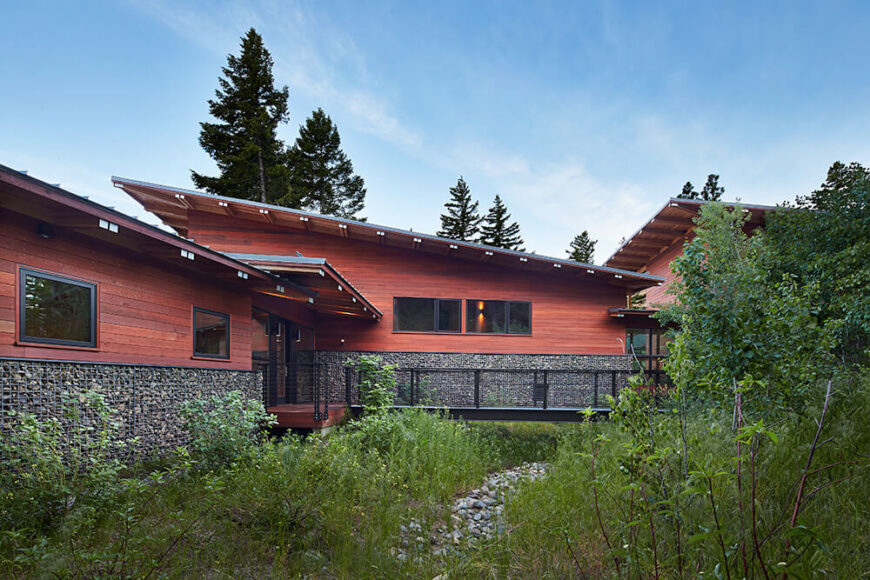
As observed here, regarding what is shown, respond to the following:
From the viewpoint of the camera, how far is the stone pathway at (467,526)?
15.5 feet

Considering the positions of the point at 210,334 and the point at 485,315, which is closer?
the point at 210,334

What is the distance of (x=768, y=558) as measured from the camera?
2.74 m

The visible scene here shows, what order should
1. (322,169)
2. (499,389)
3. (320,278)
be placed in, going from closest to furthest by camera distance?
1. (320,278)
2. (499,389)
3. (322,169)

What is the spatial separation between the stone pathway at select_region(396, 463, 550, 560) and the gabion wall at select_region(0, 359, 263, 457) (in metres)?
4.07

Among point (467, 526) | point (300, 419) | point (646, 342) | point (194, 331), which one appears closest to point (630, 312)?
point (646, 342)

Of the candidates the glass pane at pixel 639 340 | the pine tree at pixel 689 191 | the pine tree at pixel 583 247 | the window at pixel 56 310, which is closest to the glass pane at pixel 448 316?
the glass pane at pixel 639 340

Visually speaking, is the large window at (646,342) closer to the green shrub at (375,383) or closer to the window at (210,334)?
the green shrub at (375,383)

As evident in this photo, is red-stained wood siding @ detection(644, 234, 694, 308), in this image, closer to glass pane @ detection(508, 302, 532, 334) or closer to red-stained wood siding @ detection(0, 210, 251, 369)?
glass pane @ detection(508, 302, 532, 334)

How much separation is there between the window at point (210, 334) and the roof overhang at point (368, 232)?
15.9 ft

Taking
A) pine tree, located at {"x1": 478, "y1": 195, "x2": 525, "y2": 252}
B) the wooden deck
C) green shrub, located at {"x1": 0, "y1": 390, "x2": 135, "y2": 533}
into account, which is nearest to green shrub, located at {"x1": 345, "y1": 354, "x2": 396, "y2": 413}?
the wooden deck

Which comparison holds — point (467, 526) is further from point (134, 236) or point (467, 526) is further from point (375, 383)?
point (375, 383)

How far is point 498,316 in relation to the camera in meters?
14.4

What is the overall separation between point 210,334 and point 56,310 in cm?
303

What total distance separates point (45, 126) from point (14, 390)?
58.7 ft
